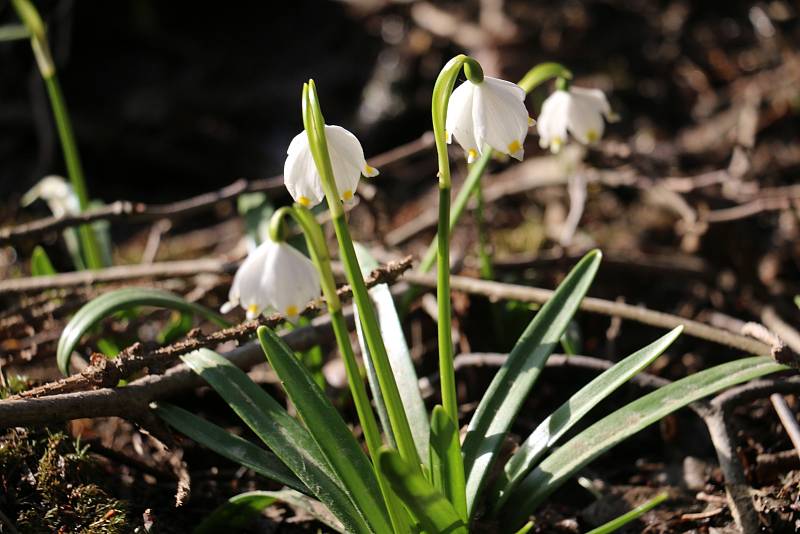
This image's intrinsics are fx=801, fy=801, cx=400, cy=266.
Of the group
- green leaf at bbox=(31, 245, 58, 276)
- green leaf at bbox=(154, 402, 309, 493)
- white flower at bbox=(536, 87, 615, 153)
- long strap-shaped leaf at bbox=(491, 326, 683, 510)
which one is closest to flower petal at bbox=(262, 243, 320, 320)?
green leaf at bbox=(154, 402, 309, 493)

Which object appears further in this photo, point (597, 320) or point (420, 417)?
point (597, 320)

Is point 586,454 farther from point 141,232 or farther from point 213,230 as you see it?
point 141,232

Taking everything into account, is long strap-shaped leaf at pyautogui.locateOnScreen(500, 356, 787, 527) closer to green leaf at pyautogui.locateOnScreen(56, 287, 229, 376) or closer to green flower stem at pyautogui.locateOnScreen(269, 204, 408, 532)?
green flower stem at pyautogui.locateOnScreen(269, 204, 408, 532)

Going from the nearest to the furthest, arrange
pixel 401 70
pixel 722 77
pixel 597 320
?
1. pixel 597 320
2. pixel 722 77
3. pixel 401 70

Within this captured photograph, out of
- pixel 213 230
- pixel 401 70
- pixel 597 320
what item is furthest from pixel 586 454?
pixel 401 70

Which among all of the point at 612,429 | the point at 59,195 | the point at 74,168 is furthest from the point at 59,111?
the point at 612,429

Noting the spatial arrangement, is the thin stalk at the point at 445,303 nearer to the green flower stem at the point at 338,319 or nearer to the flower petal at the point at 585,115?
the green flower stem at the point at 338,319
